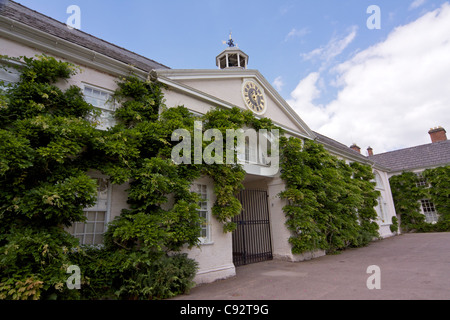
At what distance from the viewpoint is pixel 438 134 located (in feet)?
81.0

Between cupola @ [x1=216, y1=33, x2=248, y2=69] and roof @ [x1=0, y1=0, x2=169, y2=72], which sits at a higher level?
cupola @ [x1=216, y1=33, x2=248, y2=69]

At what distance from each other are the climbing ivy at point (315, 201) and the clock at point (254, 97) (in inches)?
77.7

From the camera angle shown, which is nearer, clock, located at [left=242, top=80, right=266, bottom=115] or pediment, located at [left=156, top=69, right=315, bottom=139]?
pediment, located at [left=156, top=69, right=315, bottom=139]

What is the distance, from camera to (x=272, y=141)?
1066 cm

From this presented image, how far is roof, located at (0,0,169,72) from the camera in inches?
267

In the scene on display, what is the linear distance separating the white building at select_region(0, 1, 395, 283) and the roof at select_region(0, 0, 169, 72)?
56 millimetres

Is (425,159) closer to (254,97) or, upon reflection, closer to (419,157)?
(419,157)

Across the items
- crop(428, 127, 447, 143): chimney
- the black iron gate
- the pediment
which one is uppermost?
crop(428, 127, 447, 143): chimney

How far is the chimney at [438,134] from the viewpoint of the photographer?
24.4 meters

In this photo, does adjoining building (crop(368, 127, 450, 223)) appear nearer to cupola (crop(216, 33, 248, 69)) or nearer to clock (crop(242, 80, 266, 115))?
clock (crop(242, 80, 266, 115))

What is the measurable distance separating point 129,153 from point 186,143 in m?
1.57

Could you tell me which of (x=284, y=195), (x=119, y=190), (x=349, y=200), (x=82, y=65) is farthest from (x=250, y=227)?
(x=82, y=65)

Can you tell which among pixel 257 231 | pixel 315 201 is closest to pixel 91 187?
pixel 257 231

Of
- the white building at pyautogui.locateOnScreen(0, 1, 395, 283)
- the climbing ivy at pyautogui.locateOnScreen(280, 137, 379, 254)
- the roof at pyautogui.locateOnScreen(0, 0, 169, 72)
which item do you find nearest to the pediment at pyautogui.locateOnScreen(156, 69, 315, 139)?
the white building at pyautogui.locateOnScreen(0, 1, 395, 283)
